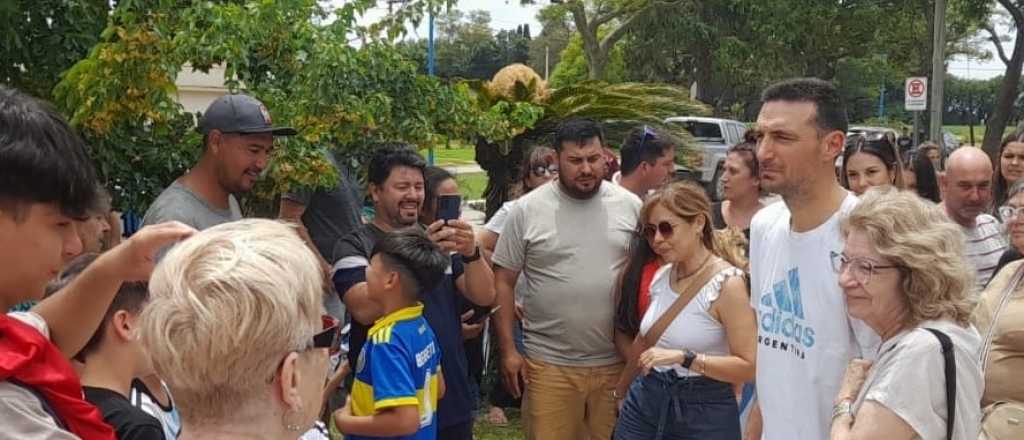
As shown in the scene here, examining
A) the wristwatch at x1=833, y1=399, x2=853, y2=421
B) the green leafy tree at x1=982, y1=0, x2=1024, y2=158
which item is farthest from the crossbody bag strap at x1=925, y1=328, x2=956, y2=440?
the green leafy tree at x1=982, y1=0, x2=1024, y2=158

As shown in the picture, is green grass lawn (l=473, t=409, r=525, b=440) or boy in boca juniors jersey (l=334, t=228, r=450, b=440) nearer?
boy in boca juniors jersey (l=334, t=228, r=450, b=440)

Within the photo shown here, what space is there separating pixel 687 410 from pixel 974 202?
2329mm

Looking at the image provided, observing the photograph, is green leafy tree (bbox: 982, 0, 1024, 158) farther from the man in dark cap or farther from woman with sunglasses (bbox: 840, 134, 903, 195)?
the man in dark cap

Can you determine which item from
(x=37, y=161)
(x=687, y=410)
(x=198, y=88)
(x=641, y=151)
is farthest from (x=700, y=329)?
(x=198, y=88)

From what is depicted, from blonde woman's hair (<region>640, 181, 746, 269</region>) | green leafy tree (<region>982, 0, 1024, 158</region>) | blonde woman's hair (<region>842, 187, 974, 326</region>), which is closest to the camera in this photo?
blonde woman's hair (<region>842, 187, 974, 326</region>)

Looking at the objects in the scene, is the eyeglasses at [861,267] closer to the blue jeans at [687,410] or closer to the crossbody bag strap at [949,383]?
the crossbody bag strap at [949,383]

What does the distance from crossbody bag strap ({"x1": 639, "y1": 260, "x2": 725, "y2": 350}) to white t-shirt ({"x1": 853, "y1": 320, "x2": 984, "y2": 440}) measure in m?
1.53

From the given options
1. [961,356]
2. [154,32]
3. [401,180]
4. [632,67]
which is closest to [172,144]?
[154,32]

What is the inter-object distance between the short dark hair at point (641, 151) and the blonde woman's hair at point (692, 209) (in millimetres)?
1416

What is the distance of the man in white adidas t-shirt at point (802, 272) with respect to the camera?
9.53 feet

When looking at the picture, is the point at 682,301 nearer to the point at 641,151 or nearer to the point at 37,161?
the point at 641,151

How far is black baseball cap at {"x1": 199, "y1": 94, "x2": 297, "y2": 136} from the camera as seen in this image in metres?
3.81

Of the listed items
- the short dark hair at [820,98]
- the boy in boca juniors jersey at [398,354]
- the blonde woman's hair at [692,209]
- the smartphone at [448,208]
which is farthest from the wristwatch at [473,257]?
the short dark hair at [820,98]

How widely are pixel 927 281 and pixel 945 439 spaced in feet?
1.40
